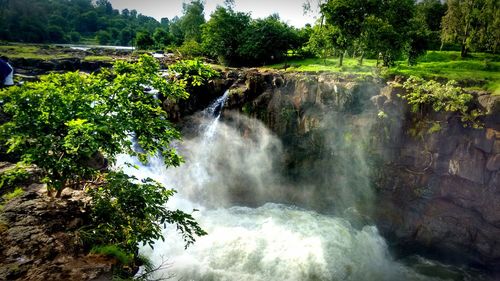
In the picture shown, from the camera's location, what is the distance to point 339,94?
2173cm

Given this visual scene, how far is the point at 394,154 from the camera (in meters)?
20.2

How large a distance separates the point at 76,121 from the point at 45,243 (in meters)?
3.11

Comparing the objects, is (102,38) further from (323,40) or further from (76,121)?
(76,121)

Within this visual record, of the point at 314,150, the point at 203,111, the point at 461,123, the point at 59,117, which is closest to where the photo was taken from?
the point at 59,117

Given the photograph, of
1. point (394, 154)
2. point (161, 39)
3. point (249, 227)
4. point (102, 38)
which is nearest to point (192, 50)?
point (249, 227)

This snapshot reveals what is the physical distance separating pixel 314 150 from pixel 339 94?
182 inches

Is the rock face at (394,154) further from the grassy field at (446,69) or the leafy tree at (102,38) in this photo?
the leafy tree at (102,38)

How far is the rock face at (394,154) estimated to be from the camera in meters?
17.7

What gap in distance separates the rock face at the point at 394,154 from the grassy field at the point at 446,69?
293cm

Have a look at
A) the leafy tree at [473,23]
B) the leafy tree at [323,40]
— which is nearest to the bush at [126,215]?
the leafy tree at [323,40]

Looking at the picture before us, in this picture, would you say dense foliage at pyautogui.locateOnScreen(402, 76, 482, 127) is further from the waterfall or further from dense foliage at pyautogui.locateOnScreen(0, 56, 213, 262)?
dense foliage at pyautogui.locateOnScreen(0, 56, 213, 262)

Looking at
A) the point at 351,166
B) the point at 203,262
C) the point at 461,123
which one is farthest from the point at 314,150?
the point at 203,262

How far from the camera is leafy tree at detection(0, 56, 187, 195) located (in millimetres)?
6254

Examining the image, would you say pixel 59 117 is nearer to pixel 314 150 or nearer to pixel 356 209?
pixel 314 150
